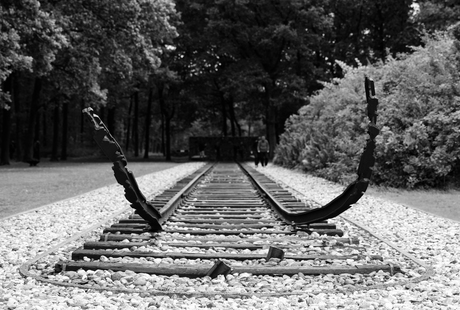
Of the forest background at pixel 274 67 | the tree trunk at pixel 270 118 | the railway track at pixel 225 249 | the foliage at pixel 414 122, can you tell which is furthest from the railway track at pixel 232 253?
the tree trunk at pixel 270 118

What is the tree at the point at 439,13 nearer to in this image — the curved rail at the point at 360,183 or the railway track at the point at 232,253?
the railway track at the point at 232,253

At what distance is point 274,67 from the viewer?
124 feet

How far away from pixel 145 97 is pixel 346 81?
40.7m

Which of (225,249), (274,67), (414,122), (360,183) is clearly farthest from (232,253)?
(274,67)

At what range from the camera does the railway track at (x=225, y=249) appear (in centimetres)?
470

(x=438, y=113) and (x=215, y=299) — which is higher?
(x=438, y=113)

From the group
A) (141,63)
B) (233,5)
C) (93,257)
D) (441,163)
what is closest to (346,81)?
(441,163)

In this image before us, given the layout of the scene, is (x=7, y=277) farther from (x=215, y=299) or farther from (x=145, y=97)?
(x=145, y=97)

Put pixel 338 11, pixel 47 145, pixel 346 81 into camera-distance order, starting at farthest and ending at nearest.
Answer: pixel 47 145
pixel 338 11
pixel 346 81

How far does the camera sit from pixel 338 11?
40094 mm

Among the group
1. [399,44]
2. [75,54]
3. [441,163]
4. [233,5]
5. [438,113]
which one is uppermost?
[233,5]

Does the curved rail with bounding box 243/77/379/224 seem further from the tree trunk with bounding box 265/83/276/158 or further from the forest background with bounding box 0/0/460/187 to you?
the tree trunk with bounding box 265/83/276/158

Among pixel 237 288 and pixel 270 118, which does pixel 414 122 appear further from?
pixel 270 118

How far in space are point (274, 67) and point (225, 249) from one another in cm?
3325
